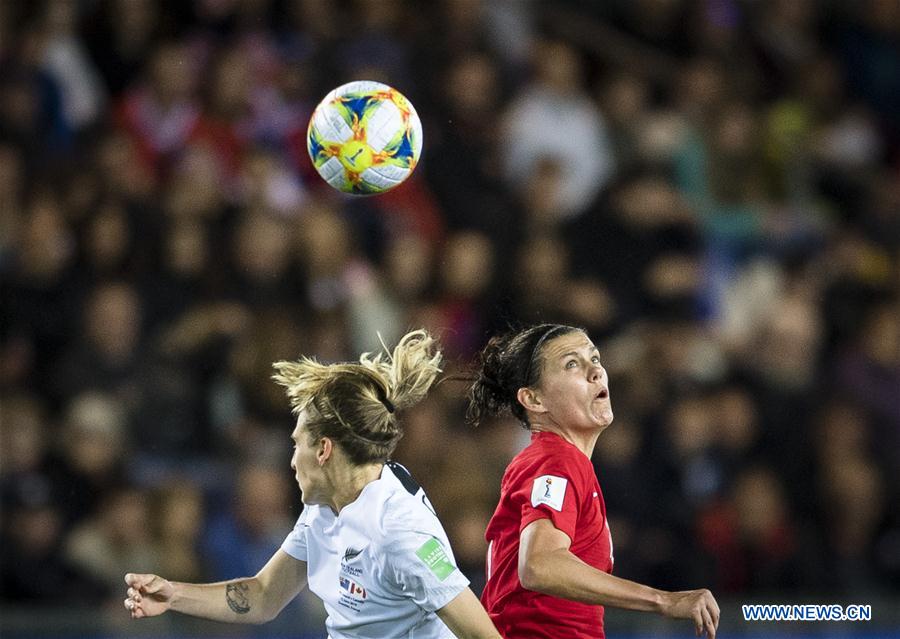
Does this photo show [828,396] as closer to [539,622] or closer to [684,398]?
[684,398]

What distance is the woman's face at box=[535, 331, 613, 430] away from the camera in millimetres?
4914

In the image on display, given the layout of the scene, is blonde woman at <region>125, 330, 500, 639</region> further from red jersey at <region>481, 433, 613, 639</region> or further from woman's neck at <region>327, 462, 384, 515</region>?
red jersey at <region>481, 433, 613, 639</region>

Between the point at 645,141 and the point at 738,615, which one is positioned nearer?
the point at 738,615

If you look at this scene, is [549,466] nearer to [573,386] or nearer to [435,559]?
[573,386]

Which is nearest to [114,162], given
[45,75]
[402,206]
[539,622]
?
[45,75]

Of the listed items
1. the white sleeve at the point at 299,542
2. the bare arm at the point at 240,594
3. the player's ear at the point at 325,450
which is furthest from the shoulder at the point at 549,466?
the bare arm at the point at 240,594

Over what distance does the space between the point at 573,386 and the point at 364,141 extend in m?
1.39

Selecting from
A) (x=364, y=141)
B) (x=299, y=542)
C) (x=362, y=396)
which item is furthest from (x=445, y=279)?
(x=362, y=396)

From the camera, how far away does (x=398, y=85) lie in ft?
31.9

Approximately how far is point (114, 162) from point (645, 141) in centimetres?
344

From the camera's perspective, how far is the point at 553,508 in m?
4.55

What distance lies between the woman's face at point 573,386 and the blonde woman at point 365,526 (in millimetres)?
362

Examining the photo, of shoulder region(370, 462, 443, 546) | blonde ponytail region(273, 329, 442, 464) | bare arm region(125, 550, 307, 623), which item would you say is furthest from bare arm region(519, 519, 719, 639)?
bare arm region(125, 550, 307, 623)

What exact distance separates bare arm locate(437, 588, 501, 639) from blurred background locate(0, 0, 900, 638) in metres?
3.18
